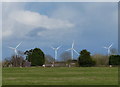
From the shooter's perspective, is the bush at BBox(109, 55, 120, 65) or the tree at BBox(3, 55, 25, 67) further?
the tree at BBox(3, 55, 25, 67)

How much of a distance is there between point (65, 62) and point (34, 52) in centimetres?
906

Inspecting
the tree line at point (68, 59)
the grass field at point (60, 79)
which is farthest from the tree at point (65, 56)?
the grass field at point (60, 79)

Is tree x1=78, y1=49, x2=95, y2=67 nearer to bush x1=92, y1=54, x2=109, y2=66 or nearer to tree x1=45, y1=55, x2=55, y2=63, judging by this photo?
bush x1=92, y1=54, x2=109, y2=66

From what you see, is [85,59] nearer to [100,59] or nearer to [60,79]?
[100,59]

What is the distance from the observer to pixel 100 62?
235ft

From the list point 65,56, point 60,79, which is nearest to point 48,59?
point 65,56

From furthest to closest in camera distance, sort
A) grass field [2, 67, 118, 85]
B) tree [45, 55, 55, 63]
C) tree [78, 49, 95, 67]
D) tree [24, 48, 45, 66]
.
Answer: tree [45, 55, 55, 63] → tree [24, 48, 45, 66] → tree [78, 49, 95, 67] → grass field [2, 67, 118, 85]

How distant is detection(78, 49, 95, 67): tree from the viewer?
65.8 metres

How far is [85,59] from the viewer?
6569cm

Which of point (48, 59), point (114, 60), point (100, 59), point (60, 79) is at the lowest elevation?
point (60, 79)

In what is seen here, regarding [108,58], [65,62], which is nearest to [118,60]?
[108,58]

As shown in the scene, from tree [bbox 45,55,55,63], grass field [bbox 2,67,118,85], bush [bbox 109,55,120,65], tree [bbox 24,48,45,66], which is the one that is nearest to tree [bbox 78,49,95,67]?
bush [bbox 109,55,120,65]

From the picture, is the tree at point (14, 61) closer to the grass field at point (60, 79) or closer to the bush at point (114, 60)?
the bush at point (114, 60)

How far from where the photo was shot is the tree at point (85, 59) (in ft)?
216
